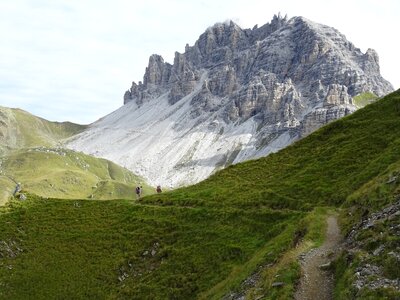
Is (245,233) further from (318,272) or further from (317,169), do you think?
(318,272)

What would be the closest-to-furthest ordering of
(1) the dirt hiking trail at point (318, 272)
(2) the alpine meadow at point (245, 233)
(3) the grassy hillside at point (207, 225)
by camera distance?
(1) the dirt hiking trail at point (318, 272) → (2) the alpine meadow at point (245, 233) → (3) the grassy hillside at point (207, 225)

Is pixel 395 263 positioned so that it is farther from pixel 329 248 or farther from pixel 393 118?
pixel 393 118

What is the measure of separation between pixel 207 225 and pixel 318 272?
2560 centimetres

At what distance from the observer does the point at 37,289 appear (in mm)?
52812

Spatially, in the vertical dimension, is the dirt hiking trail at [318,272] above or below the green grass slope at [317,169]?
below

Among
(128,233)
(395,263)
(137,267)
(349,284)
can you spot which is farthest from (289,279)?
(128,233)

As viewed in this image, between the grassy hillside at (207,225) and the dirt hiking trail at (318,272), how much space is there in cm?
112

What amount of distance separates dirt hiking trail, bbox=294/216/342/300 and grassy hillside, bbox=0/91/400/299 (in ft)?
3.67

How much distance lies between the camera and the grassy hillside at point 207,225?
4241 cm

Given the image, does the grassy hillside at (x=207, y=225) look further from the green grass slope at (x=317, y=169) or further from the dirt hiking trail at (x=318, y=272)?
the dirt hiking trail at (x=318, y=272)

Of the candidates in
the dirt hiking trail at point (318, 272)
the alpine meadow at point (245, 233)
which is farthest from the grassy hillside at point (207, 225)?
the dirt hiking trail at point (318, 272)

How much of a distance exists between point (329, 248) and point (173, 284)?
19.6 metres

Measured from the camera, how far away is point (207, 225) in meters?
54.4

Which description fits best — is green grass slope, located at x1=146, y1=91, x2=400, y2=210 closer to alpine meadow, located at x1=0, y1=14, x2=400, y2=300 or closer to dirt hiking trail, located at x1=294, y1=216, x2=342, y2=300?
alpine meadow, located at x1=0, y1=14, x2=400, y2=300
